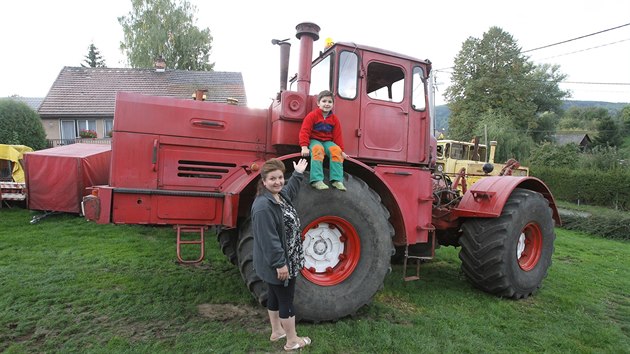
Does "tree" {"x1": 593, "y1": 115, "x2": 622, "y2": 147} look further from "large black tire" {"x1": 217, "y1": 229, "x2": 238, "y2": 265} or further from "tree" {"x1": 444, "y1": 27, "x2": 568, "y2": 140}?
"large black tire" {"x1": 217, "y1": 229, "x2": 238, "y2": 265}

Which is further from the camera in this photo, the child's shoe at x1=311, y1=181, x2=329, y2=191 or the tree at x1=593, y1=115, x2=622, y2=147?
the tree at x1=593, y1=115, x2=622, y2=147

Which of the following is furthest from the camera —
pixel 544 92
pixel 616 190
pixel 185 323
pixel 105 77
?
pixel 544 92

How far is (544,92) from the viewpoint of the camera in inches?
1896

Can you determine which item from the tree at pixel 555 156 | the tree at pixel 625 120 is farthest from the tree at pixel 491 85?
the tree at pixel 625 120

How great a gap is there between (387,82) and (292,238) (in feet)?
7.63

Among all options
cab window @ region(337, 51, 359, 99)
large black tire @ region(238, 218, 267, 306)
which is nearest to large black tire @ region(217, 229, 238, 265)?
large black tire @ region(238, 218, 267, 306)

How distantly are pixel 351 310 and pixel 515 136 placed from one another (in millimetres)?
30570

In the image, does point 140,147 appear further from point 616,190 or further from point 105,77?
point 616,190

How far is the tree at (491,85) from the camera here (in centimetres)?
3547

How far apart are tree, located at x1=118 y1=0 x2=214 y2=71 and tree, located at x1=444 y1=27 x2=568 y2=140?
910 inches

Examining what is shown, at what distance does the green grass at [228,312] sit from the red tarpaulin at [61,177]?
2789 millimetres

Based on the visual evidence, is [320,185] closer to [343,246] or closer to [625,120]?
[343,246]

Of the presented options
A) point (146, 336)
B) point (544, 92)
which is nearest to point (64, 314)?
point (146, 336)

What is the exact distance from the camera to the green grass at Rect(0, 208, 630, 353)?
346 centimetres
